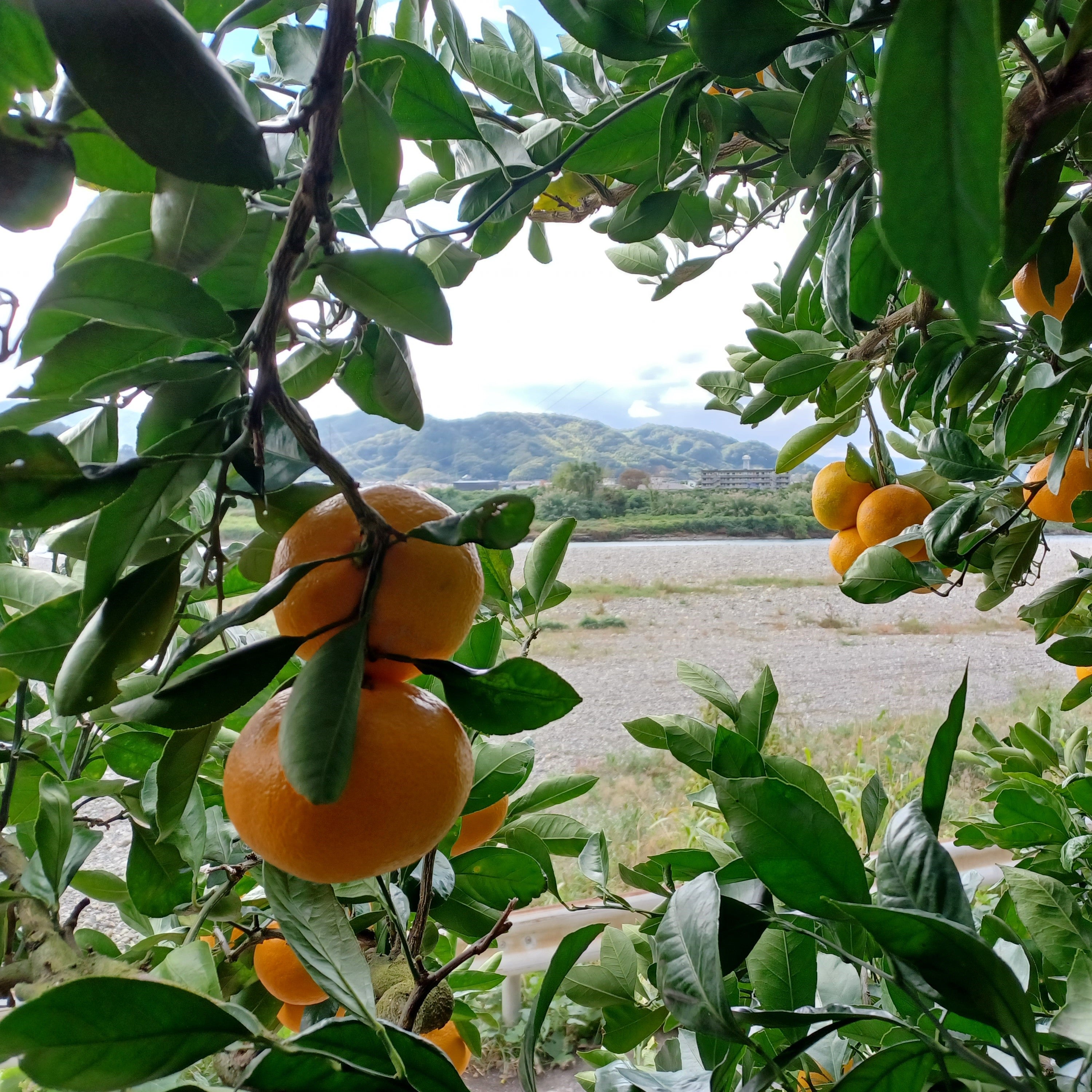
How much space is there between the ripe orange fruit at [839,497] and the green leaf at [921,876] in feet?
1.86

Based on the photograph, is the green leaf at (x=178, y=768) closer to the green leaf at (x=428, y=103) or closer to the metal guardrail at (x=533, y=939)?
the green leaf at (x=428, y=103)

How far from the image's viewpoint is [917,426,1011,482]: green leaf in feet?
1.72

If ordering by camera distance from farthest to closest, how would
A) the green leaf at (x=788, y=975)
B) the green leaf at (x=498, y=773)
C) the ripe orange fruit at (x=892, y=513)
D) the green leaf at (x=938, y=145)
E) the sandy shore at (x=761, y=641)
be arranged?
the sandy shore at (x=761, y=641) → the ripe orange fruit at (x=892, y=513) → the green leaf at (x=498, y=773) → the green leaf at (x=788, y=975) → the green leaf at (x=938, y=145)

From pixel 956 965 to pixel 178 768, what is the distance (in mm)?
248

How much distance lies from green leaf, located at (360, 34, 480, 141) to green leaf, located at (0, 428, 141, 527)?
0.20 m

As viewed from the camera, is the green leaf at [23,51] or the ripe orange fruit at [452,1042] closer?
the green leaf at [23,51]

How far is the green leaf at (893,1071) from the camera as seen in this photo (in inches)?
8.9

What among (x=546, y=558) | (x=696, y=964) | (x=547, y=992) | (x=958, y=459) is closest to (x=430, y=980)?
(x=547, y=992)

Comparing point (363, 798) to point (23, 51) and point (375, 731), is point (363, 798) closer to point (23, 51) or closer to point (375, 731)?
point (375, 731)

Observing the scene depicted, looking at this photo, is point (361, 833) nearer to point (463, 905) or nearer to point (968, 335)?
point (968, 335)

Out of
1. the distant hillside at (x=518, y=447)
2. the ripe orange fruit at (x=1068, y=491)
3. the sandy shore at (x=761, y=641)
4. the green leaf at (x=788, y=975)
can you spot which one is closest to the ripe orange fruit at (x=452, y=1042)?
the green leaf at (x=788, y=975)

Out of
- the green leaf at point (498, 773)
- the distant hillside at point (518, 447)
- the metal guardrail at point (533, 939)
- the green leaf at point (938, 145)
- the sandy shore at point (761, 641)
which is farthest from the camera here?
the sandy shore at point (761, 641)

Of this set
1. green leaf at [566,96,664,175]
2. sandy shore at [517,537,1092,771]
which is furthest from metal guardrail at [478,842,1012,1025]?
green leaf at [566,96,664,175]

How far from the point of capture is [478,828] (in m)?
0.46
